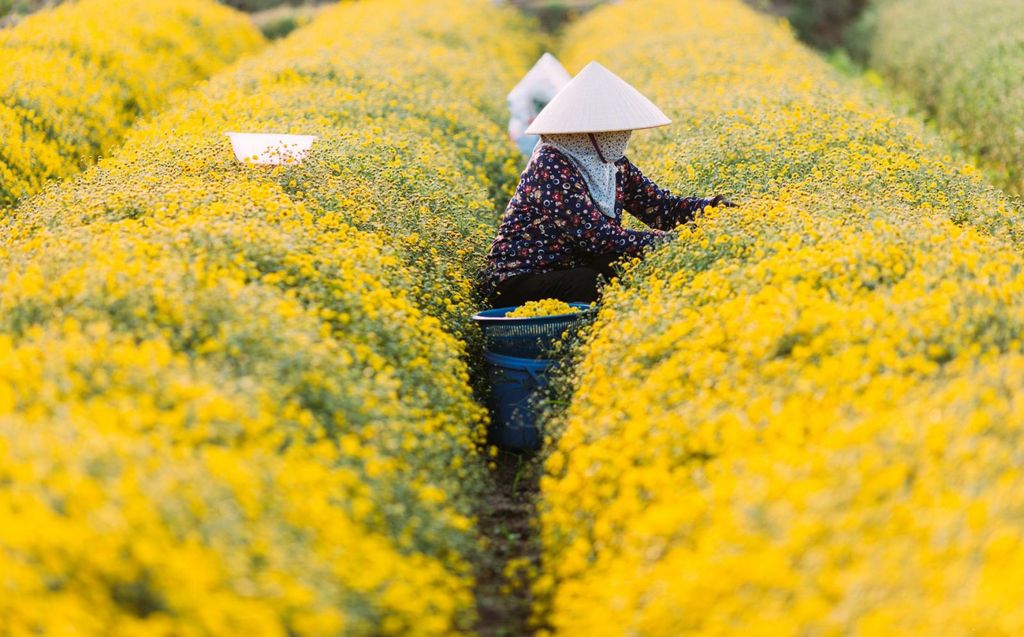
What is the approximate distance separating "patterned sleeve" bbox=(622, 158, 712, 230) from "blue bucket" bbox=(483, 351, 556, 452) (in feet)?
4.16

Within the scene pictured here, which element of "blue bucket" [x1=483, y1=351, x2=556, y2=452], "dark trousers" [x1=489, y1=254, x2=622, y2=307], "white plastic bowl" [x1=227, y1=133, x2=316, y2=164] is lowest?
"blue bucket" [x1=483, y1=351, x2=556, y2=452]

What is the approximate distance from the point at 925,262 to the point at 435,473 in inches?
77.4

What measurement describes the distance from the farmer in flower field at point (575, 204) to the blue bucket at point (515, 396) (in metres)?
0.67

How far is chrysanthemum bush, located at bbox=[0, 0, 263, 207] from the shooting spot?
7809 millimetres

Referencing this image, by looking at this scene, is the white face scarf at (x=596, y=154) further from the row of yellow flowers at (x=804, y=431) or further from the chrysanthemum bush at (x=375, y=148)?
the chrysanthemum bush at (x=375, y=148)

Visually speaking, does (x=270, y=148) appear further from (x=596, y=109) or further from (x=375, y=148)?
(x=596, y=109)

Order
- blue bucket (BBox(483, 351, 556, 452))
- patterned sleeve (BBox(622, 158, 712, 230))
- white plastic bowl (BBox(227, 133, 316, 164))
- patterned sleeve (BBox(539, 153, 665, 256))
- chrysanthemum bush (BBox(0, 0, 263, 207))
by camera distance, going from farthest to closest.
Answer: chrysanthemum bush (BBox(0, 0, 263, 207)) → white plastic bowl (BBox(227, 133, 316, 164)) → patterned sleeve (BBox(622, 158, 712, 230)) → patterned sleeve (BBox(539, 153, 665, 256)) → blue bucket (BBox(483, 351, 556, 452))

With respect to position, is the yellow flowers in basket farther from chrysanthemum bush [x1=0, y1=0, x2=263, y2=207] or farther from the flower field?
the flower field

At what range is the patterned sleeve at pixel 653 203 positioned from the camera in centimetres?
581

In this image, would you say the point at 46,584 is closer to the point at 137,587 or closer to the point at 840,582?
the point at 137,587

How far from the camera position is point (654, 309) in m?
4.50

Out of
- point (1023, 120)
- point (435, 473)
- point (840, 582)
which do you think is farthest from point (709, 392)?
point (1023, 120)

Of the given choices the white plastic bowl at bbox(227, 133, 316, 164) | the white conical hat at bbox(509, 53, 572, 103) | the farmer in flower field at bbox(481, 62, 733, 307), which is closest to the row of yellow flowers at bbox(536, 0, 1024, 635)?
the farmer in flower field at bbox(481, 62, 733, 307)

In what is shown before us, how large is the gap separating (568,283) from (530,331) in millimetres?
626
